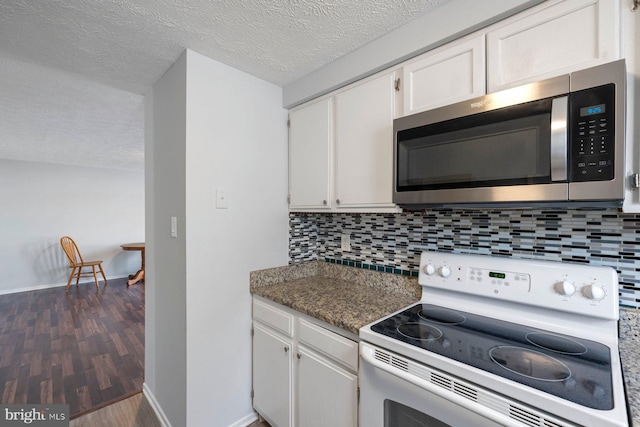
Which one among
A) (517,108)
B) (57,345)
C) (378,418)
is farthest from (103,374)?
(517,108)

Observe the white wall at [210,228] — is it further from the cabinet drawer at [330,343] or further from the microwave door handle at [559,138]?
the microwave door handle at [559,138]

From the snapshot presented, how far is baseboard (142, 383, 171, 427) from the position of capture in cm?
173

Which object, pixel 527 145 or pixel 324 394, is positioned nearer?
pixel 527 145

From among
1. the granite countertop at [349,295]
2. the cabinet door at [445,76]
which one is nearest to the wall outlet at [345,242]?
the granite countertop at [349,295]

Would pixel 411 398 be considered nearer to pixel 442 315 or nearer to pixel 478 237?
pixel 442 315

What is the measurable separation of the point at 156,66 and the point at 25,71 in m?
0.79

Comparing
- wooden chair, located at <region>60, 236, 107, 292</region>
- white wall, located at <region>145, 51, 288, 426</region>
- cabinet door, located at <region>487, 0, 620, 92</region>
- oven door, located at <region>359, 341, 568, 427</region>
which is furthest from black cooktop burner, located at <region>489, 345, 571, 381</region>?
wooden chair, located at <region>60, 236, 107, 292</region>

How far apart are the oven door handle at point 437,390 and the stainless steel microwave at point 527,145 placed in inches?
25.4

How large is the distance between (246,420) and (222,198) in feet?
4.40

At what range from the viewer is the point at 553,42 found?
965 mm

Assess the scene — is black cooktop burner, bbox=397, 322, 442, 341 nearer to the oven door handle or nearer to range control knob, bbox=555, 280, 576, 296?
the oven door handle

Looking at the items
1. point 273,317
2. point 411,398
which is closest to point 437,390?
point 411,398

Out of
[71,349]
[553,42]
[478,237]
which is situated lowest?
[71,349]

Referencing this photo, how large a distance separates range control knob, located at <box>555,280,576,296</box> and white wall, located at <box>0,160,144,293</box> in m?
6.68
